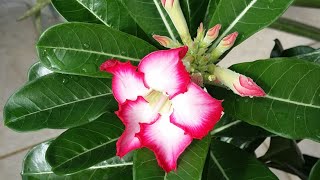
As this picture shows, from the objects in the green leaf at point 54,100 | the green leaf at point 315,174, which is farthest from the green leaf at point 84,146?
the green leaf at point 315,174

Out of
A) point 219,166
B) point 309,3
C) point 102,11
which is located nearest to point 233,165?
point 219,166

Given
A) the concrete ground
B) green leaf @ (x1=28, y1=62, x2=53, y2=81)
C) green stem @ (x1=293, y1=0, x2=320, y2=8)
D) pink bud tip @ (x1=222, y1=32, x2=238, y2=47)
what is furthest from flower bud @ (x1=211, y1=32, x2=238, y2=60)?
the concrete ground

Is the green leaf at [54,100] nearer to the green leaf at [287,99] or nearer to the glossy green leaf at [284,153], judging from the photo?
the green leaf at [287,99]

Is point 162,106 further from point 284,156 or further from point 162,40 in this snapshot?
point 284,156

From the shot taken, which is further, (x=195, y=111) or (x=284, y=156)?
(x=284, y=156)

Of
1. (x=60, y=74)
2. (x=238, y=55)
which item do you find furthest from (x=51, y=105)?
(x=238, y=55)

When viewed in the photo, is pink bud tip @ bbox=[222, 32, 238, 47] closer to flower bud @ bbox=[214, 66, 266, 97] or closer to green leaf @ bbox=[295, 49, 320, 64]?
flower bud @ bbox=[214, 66, 266, 97]
